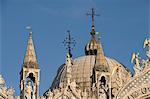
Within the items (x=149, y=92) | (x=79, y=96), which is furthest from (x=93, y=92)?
(x=149, y=92)

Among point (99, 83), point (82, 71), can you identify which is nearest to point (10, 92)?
point (99, 83)

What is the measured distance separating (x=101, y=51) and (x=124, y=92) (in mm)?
2285

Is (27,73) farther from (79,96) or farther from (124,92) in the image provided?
(124,92)

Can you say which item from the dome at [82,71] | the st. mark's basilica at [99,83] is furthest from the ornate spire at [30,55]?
the dome at [82,71]

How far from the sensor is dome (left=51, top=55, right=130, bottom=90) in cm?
3853

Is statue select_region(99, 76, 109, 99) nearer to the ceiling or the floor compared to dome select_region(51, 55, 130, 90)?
nearer to the floor

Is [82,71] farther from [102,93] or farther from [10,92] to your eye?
[10,92]

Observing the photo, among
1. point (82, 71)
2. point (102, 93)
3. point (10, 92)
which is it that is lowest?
point (102, 93)

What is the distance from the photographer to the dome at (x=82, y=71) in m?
38.5

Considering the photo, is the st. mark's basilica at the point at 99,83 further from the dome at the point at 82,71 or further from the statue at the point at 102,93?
the dome at the point at 82,71

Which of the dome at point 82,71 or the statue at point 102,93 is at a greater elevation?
the dome at point 82,71

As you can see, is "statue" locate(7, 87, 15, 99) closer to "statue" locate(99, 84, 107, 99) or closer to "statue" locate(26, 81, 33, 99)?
"statue" locate(26, 81, 33, 99)

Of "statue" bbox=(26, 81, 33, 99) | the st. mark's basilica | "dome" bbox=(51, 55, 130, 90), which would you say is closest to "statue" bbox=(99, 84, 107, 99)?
the st. mark's basilica

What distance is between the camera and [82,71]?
129ft
